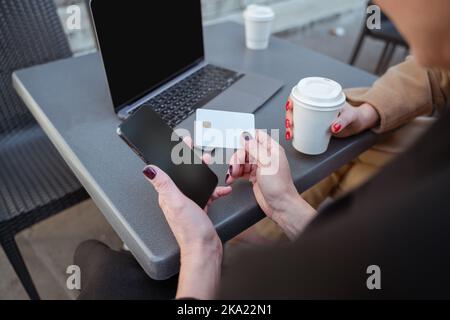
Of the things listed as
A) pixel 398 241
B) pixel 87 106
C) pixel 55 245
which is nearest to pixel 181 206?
pixel 398 241

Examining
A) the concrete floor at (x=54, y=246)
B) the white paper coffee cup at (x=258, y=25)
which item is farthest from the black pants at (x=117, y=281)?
the white paper coffee cup at (x=258, y=25)

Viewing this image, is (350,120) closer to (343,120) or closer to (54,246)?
(343,120)

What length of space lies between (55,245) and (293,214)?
1.13 m

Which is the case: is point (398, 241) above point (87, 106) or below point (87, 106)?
above

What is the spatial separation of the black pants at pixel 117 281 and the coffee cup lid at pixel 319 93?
0.46 meters

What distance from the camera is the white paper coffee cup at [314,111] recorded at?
0.63 metres

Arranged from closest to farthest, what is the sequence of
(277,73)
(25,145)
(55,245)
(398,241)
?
1. (398,241)
2. (277,73)
3. (25,145)
4. (55,245)

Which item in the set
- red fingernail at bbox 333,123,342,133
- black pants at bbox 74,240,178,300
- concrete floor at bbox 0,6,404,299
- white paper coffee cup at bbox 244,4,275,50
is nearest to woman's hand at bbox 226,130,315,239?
red fingernail at bbox 333,123,342,133

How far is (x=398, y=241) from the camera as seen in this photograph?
1.05 ft

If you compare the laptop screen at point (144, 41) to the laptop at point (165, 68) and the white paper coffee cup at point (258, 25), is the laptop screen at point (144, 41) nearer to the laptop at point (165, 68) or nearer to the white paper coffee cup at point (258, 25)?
the laptop at point (165, 68)

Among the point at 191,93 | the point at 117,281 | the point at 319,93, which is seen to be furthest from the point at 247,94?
the point at 117,281

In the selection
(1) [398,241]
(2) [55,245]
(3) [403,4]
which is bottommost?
(2) [55,245]

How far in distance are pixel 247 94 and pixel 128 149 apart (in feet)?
1.08
